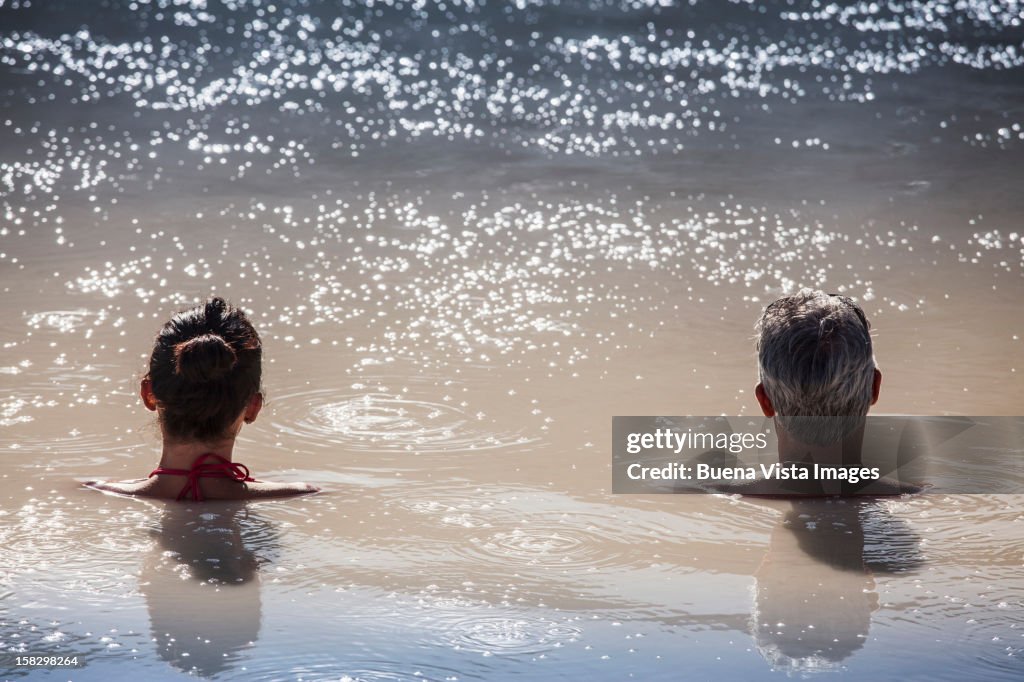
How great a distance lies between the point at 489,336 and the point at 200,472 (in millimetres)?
2311

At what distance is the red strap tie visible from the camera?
3658 mm

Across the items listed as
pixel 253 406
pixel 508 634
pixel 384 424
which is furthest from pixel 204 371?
pixel 508 634

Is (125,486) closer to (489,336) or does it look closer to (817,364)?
(817,364)

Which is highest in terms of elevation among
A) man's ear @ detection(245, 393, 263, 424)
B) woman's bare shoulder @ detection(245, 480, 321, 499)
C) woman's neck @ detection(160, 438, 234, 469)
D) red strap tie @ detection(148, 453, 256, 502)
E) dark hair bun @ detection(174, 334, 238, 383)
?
dark hair bun @ detection(174, 334, 238, 383)

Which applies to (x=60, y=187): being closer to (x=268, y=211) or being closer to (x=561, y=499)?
(x=268, y=211)

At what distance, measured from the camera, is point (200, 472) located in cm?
368

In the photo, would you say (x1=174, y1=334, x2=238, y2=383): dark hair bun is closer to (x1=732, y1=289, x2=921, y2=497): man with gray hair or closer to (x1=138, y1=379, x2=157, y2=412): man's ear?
(x1=138, y1=379, x2=157, y2=412): man's ear

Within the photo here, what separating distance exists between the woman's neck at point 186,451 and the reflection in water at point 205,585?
15cm

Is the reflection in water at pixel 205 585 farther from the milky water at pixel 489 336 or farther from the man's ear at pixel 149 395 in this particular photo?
the man's ear at pixel 149 395

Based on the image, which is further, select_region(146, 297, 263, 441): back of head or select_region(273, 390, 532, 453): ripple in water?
select_region(273, 390, 532, 453): ripple in water

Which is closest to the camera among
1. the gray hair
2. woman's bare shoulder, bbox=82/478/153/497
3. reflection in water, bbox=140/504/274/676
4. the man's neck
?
reflection in water, bbox=140/504/274/676

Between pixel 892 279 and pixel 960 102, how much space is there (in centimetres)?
682

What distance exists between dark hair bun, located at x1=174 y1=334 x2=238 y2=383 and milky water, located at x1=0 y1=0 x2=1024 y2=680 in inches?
16.4

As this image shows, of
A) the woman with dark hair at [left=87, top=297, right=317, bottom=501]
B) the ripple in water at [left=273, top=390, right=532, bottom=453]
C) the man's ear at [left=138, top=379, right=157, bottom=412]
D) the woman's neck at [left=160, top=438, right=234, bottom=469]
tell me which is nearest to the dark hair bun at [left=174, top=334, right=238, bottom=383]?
the woman with dark hair at [left=87, top=297, right=317, bottom=501]
